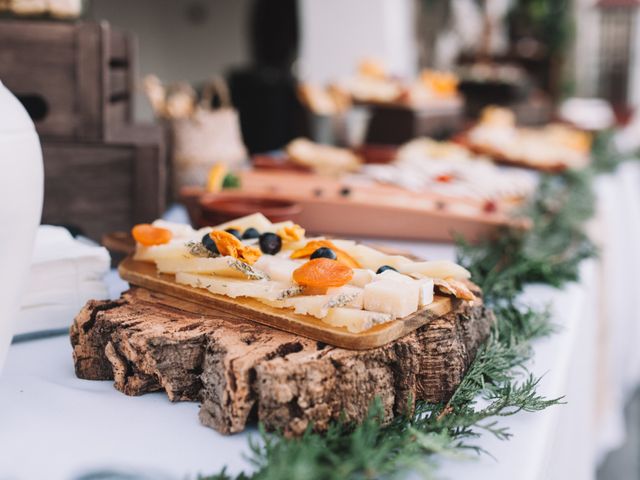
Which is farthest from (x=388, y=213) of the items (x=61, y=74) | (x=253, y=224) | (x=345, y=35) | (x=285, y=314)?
(x=345, y=35)

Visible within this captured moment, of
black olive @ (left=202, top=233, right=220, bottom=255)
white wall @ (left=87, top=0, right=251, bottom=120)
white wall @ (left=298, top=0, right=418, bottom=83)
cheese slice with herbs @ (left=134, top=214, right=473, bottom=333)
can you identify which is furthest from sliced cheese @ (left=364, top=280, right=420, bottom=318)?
white wall @ (left=87, top=0, right=251, bottom=120)

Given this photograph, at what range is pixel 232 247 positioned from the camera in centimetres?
90

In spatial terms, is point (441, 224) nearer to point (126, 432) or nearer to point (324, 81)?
point (126, 432)

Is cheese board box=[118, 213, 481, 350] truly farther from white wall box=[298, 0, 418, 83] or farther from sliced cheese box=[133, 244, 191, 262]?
white wall box=[298, 0, 418, 83]

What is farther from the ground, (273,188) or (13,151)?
(13,151)

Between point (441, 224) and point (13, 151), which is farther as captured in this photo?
point (441, 224)

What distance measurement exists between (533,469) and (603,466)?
69.0 inches

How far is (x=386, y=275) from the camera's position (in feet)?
2.77

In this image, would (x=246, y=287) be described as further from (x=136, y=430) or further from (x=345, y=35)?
(x=345, y=35)

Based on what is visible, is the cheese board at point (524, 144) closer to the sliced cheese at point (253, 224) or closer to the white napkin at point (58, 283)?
the sliced cheese at point (253, 224)

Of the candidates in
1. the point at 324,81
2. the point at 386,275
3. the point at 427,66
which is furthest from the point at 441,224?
the point at 427,66

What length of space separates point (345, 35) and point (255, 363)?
3.26 meters

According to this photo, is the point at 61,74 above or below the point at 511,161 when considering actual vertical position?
above

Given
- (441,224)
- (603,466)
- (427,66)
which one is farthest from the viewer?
(427,66)
